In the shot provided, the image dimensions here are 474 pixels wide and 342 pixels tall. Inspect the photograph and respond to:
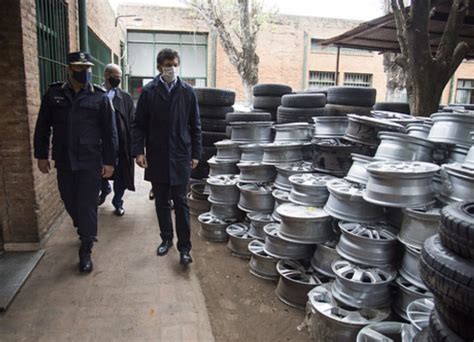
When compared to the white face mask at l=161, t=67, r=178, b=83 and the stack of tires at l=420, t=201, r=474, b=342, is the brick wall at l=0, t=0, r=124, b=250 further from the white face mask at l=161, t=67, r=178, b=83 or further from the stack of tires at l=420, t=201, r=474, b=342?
the stack of tires at l=420, t=201, r=474, b=342

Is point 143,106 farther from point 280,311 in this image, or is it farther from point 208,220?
point 280,311

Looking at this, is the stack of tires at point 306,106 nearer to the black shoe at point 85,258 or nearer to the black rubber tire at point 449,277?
the black shoe at point 85,258

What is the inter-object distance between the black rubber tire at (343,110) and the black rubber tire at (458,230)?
378 centimetres

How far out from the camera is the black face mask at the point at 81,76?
3979mm

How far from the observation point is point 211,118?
730 centimetres

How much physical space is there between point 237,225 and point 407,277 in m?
2.58

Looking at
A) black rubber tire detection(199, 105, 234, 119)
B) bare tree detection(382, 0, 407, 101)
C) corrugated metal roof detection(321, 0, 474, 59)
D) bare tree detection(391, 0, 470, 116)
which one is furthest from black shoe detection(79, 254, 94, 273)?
bare tree detection(382, 0, 407, 101)

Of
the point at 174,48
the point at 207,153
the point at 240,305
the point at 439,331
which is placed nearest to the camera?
the point at 439,331

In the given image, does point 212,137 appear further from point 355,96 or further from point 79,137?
point 79,137

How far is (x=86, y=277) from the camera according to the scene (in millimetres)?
4090

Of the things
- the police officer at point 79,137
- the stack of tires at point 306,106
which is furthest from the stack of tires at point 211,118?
the police officer at point 79,137

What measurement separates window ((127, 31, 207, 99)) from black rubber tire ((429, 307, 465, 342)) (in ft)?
66.6

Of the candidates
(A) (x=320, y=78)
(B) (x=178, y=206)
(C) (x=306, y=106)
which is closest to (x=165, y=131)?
Answer: (B) (x=178, y=206)

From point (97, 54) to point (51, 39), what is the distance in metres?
6.20
